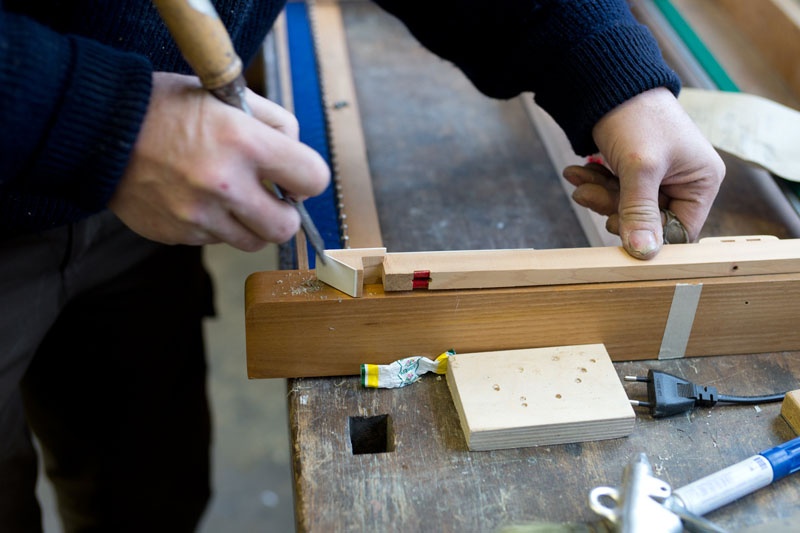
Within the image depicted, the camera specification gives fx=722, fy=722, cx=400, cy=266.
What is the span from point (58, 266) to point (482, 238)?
29.2 inches

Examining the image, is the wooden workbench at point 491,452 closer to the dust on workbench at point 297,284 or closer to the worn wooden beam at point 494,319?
the worn wooden beam at point 494,319

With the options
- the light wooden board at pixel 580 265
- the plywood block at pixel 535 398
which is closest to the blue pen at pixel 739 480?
the plywood block at pixel 535 398

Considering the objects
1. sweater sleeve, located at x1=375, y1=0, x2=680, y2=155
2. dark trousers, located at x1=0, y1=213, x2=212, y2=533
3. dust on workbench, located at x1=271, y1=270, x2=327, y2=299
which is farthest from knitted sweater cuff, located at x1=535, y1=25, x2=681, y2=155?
dark trousers, located at x1=0, y1=213, x2=212, y2=533

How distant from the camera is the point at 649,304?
1013 millimetres

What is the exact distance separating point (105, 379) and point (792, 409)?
4.45 feet

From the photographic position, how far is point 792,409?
3.11 feet

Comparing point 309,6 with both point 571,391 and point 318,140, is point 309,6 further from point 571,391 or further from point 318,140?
point 571,391

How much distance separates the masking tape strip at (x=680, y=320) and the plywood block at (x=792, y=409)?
0.15 metres

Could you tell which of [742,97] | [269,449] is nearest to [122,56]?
[742,97]

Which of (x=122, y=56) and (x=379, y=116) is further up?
(x=122, y=56)

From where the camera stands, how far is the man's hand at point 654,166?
1043 millimetres

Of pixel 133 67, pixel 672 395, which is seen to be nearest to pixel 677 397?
pixel 672 395

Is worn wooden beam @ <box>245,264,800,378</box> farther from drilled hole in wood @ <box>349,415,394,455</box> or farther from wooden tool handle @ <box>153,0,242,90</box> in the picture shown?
wooden tool handle @ <box>153,0,242,90</box>

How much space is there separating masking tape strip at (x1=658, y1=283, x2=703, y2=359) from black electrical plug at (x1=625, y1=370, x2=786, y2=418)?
0.26 feet
